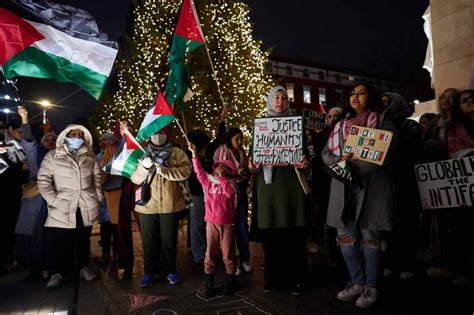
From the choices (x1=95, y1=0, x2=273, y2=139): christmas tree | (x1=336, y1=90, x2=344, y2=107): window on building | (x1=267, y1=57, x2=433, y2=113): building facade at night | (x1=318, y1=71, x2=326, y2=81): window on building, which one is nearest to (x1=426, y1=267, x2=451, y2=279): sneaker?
(x1=95, y1=0, x2=273, y2=139): christmas tree

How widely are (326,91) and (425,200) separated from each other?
5095cm

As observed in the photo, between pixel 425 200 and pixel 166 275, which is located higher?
pixel 425 200

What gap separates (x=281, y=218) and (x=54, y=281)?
330 cm

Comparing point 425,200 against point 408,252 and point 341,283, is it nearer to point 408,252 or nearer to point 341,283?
point 408,252

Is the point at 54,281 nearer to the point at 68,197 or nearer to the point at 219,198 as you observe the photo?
the point at 68,197

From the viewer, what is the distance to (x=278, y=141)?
4160 millimetres

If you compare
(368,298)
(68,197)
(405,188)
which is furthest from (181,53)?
(368,298)

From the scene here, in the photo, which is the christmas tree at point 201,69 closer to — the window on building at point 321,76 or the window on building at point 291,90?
the window on building at point 291,90

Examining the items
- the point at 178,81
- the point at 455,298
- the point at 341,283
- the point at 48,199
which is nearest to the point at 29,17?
the point at 178,81

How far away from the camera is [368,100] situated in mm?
3695

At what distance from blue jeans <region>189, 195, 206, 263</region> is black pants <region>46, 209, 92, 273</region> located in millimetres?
1537

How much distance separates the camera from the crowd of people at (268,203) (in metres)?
3.66

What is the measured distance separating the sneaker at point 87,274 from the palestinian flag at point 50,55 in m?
2.56

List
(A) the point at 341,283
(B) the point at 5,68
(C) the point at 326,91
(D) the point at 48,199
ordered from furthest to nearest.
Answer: (C) the point at 326,91 → (D) the point at 48,199 → (A) the point at 341,283 → (B) the point at 5,68
